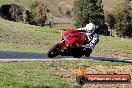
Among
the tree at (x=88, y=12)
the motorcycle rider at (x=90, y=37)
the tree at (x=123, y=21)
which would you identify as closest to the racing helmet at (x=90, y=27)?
the motorcycle rider at (x=90, y=37)

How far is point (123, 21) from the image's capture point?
449 ft

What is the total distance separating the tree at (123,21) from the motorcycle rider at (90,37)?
122m

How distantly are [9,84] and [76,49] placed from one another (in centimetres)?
349

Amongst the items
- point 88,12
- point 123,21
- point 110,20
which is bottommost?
point 110,20

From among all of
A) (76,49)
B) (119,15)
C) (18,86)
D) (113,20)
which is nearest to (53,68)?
(18,86)

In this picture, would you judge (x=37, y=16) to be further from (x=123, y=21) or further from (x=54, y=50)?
(x=54, y=50)

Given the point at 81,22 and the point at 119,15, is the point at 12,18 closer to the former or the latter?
the point at 81,22

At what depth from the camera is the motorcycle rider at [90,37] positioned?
1172cm

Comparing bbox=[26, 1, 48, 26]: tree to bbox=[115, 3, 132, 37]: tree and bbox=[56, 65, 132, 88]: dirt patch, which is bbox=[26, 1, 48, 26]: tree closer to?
bbox=[115, 3, 132, 37]: tree

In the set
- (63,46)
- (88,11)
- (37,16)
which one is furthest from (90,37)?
(37,16)

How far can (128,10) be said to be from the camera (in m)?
141

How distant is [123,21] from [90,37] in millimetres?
126631

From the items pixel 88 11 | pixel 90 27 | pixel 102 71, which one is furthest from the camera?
pixel 88 11

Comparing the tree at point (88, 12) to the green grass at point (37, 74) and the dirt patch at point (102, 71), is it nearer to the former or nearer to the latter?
the green grass at point (37, 74)
